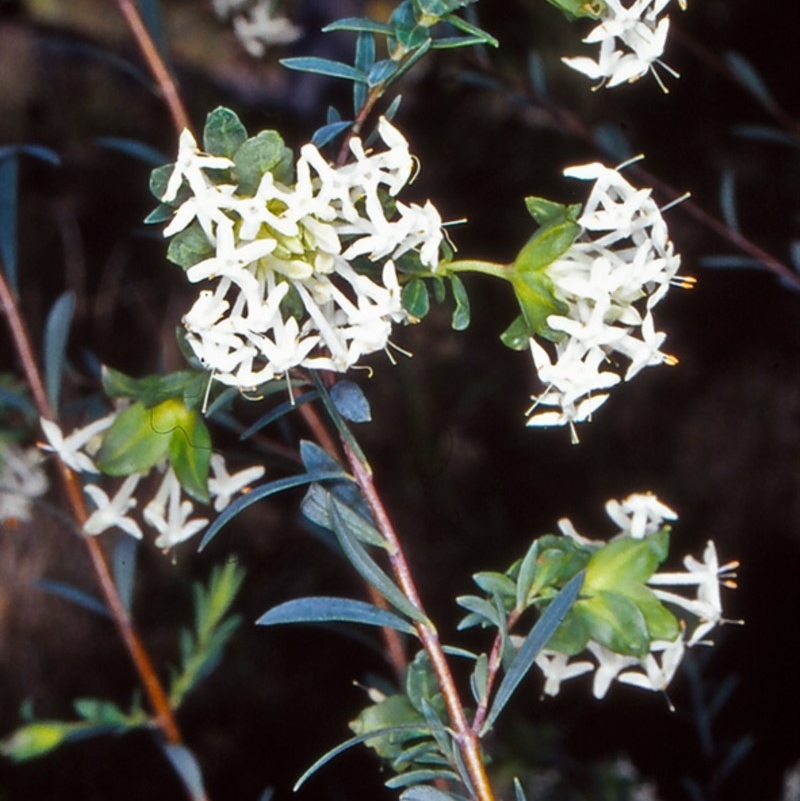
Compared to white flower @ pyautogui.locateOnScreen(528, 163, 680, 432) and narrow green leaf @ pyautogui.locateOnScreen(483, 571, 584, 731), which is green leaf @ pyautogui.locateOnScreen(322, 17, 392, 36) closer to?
white flower @ pyautogui.locateOnScreen(528, 163, 680, 432)

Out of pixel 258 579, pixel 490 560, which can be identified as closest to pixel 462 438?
pixel 490 560

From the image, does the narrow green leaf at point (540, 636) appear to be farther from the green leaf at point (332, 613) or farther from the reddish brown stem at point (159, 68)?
the reddish brown stem at point (159, 68)

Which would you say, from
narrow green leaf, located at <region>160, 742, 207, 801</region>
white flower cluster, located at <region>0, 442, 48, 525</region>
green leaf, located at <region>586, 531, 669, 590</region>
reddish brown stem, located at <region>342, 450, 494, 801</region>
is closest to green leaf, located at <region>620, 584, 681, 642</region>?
green leaf, located at <region>586, 531, 669, 590</region>

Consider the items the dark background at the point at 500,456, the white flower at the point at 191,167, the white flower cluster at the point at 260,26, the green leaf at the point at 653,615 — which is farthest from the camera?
the dark background at the point at 500,456

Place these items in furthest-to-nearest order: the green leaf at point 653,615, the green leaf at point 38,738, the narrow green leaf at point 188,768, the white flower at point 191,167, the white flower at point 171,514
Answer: the green leaf at point 38,738 < the narrow green leaf at point 188,768 < the white flower at point 171,514 < the green leaf at point 653,615 < the white flower at point 191,167

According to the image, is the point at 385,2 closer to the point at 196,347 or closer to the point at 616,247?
the point at 616,247

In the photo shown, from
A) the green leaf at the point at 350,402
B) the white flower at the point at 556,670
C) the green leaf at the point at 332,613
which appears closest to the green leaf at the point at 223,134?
the green leaf at the point at 350,402

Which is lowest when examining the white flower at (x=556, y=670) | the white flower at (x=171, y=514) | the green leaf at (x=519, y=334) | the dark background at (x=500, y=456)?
the dark background at (x=500, y=456)
